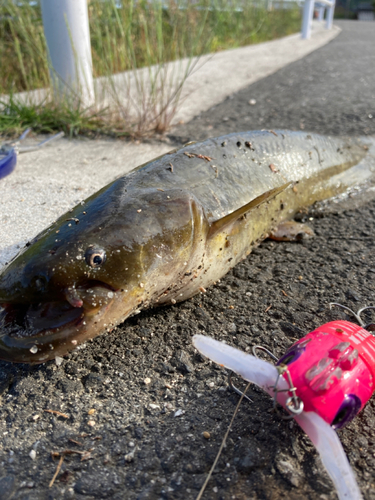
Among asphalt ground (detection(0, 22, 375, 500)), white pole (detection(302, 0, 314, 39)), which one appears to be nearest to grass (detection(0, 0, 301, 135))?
asphalt ground (detection(0, 22, 375, 500))

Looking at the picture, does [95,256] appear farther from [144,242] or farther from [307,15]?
[307,15]

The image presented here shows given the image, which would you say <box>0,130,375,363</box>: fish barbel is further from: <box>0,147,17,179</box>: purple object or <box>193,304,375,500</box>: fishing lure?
<box>0,147,17,179</box>: purple object

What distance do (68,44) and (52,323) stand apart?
128 inches

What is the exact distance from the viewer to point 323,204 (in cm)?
335

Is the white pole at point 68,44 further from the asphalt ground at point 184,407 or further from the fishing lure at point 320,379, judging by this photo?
the fishing lure at point 320,379

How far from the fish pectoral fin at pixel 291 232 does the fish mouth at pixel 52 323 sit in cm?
144

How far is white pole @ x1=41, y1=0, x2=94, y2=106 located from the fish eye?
2816mm

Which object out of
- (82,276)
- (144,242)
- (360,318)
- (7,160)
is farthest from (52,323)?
(7,160)

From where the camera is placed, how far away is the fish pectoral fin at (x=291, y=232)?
290 centimetres

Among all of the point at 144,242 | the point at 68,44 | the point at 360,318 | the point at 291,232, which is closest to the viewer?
the point at 144,242

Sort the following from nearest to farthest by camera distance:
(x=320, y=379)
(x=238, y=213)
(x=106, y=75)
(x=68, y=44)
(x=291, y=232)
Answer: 1. (x=320, y=379)
2. (x=238, y=213)
3. (x=291, y=232)
4. (x=68, y=44)
5. (x=106, y=75)

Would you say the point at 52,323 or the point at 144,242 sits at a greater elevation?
the point at 144,242

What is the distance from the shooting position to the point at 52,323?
1.75 m

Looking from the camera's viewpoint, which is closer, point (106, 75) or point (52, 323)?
point (52, 323)
